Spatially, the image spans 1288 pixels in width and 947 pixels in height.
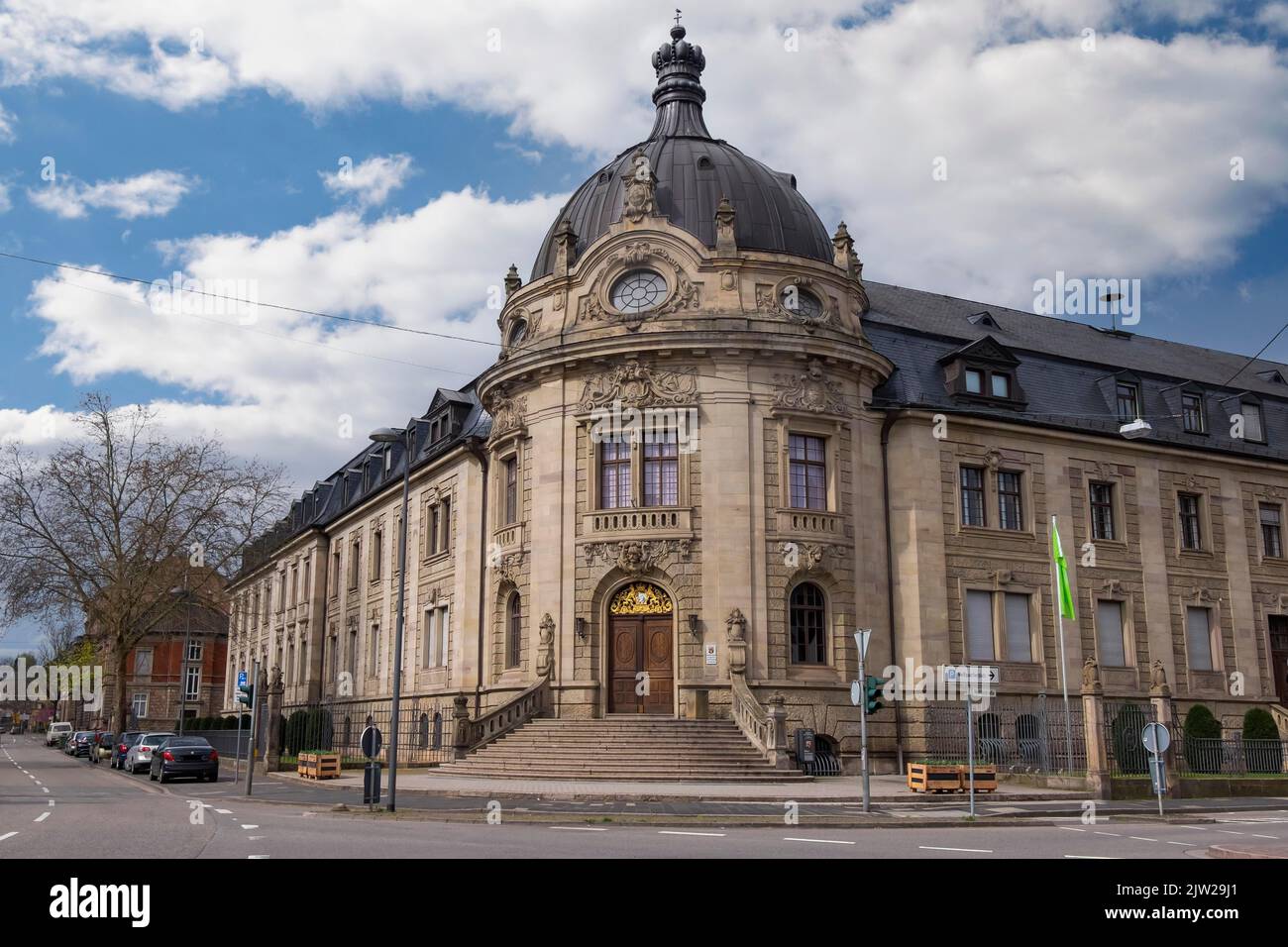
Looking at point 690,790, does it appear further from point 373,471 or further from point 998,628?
point 373,471

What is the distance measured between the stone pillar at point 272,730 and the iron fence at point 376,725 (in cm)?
41

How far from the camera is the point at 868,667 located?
3472 centimetres

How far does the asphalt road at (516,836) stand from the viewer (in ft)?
46.8

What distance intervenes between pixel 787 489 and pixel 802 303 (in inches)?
232

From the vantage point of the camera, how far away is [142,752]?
4141 centimetres

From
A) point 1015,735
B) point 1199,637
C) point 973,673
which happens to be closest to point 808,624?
point 973,673

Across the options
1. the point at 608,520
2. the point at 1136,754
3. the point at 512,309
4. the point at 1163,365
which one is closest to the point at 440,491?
the point at 512,309

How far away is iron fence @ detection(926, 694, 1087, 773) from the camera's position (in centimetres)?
2926

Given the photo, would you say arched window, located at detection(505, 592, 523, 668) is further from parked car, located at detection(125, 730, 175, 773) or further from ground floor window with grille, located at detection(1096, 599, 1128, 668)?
ground floor window with grille, located at detection(1096, 599, 1128, 668)

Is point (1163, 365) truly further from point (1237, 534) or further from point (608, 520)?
point (608, 520)

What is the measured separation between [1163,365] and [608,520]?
1024 inches

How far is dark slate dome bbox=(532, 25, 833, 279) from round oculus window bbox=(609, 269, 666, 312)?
1803mm

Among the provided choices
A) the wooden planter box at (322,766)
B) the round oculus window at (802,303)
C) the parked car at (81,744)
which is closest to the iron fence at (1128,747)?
the round oculus window at (802,303)
